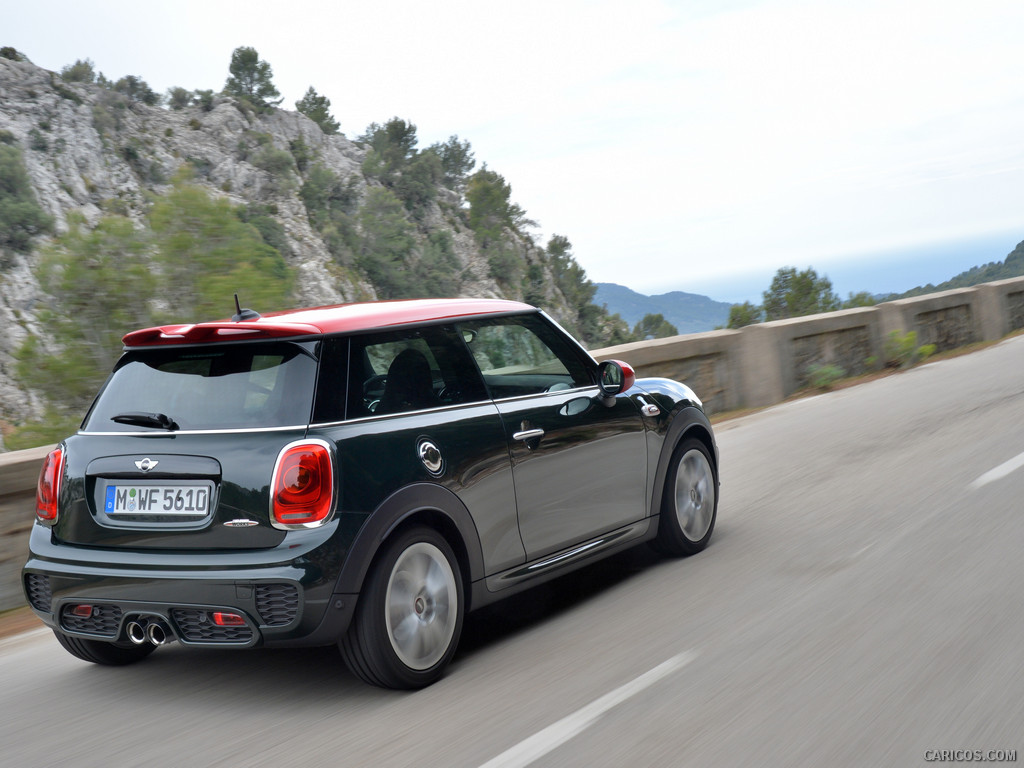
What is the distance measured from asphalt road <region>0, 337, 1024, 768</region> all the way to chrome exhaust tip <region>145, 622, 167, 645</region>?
0.31m

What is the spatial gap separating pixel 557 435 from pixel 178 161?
8589cm

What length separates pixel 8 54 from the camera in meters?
84.8

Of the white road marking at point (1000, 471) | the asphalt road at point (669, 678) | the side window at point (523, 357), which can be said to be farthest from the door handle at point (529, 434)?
the white road marking at point (1000, 471)

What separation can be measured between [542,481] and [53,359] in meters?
9.35

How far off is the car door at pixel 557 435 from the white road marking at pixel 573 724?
33.3 inches

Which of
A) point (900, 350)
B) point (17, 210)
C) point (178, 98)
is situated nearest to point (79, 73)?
point (178, 98)

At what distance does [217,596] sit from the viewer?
376cm

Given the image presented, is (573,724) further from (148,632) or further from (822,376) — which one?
(822,376)

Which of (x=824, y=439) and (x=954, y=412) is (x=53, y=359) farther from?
(x=954, y=412)

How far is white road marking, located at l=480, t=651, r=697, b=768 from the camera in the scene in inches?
132

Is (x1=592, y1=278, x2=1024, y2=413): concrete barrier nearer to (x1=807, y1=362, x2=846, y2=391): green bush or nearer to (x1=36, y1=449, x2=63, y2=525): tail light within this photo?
(x1=807, y1=362, x2=846, y2=391): green bush

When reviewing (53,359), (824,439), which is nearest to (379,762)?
(824,439)

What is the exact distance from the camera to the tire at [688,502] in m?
5.79

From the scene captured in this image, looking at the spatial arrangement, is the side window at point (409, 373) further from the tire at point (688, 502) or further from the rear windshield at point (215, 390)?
the tire at point (688, 502)
